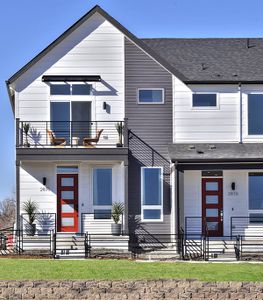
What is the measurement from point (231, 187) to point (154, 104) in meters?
4.08

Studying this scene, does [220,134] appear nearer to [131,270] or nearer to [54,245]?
[54,245]

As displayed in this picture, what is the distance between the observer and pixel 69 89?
95.9 ft

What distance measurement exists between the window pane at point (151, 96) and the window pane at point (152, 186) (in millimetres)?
2539

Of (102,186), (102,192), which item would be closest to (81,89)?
(102,186)

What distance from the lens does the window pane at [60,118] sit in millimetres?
28844

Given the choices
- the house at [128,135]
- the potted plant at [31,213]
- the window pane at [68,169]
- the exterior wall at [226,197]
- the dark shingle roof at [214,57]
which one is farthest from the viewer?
the dark shingle roof at [214,57]

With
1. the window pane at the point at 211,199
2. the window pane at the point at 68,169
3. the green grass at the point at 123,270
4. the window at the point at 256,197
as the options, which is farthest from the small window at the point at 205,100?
the green grass at the point at 123,270

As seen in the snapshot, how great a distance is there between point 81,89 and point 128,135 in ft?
7.93

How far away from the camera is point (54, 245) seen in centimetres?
2603

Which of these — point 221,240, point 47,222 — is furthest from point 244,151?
point 47,222

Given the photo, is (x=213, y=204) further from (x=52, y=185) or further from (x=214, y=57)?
(x=214, y=57)

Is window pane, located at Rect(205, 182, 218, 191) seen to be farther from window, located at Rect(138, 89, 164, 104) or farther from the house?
window, located at Rect(138, 89, 164, 104)

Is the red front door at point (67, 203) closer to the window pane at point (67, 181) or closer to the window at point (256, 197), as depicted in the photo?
the window pane at point (67, 181)

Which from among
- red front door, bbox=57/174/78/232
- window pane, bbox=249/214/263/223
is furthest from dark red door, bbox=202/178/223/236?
red front door, bbox=57/174/78/232
